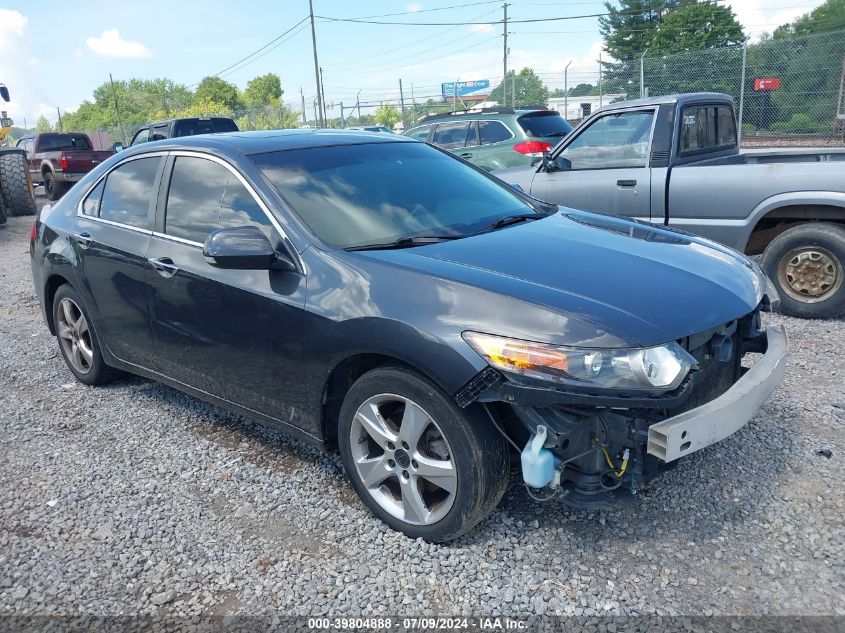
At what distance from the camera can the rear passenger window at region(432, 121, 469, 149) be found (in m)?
12.3

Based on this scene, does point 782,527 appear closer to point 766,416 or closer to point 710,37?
point 766,416

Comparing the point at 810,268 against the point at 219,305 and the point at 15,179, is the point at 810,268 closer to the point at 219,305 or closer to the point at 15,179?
the point at 219,305

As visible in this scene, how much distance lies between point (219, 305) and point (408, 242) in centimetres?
98

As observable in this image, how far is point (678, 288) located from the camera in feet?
9.43

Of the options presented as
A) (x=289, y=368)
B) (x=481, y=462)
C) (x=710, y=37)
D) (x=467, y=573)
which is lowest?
(x=467, y=573)

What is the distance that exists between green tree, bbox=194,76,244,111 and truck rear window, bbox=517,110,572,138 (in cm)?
7554

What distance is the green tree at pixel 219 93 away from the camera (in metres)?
82.1

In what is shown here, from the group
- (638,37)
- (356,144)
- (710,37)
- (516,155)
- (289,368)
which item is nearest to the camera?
(289,368)

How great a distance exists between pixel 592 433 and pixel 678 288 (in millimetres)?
723

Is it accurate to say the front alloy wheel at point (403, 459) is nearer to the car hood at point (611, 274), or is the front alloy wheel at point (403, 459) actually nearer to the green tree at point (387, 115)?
the car hood at point (611, 274)

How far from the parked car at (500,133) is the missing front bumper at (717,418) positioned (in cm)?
863

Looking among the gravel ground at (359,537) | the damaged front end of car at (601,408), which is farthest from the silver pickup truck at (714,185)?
the damaged front end of car at (601,408)

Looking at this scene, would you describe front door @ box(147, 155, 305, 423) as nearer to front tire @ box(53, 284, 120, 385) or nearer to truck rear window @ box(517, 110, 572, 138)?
front tire @ box(53, 284, 120, 385)

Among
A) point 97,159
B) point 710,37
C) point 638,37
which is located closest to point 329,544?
point 97,159
